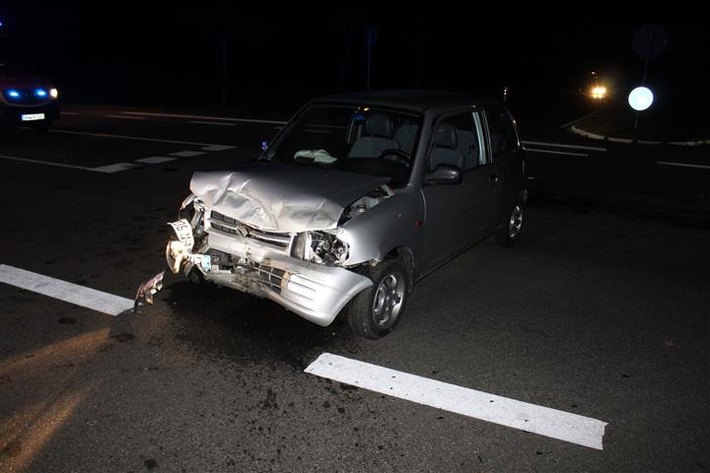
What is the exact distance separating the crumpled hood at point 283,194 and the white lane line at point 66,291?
1.28m

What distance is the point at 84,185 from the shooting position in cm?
945

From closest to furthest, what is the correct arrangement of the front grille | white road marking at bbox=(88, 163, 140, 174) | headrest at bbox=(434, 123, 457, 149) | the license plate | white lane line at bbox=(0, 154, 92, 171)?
the front grille
headrest at bbox=(434, 123, 457, 149)
white road marking at bbox=(88, 163, 140, 174)
white lane line at bbox=(0, 154, 92, 171)
the license plate

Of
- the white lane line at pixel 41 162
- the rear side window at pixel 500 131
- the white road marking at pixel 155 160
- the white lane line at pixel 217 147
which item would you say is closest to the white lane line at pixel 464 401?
the rear side window at pixel 500 131

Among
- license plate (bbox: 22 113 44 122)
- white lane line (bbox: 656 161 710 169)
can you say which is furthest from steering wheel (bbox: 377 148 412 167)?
license plate (bbox: 22 113 44 122)

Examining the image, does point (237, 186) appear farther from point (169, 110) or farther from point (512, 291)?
point (169, 110)

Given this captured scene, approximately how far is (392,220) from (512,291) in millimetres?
1821

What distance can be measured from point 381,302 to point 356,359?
1.66 feet

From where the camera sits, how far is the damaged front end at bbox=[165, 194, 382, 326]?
4.07 m

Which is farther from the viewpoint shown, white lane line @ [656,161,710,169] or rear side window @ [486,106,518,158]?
white lane line @ [656,161,710,169]

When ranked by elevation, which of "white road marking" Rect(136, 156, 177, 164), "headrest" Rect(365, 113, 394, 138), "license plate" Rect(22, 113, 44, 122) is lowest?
"white road marking" Rect(136, 156, 177, 164)

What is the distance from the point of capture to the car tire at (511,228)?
6.59m

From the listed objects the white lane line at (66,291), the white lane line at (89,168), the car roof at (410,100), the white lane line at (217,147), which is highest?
the car roof at (410,100)

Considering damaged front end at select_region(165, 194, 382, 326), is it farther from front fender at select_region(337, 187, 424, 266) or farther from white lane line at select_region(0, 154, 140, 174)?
white lane line at select_region(0, 154, 140, 174)

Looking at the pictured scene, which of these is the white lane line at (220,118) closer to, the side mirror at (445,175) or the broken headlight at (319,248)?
the side mirror at (445,175)
